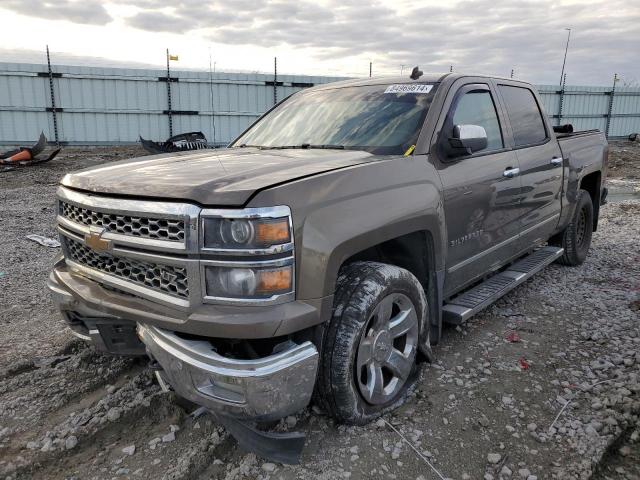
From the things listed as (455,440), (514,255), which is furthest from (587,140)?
(455,440)

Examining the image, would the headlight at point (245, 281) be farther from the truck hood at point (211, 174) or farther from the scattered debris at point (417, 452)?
the scattered debris at point (417, 452)

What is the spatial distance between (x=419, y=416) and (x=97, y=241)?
6.37 feet

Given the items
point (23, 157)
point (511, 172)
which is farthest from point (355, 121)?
point (23, 157)

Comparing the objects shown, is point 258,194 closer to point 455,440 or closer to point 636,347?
point 455,440

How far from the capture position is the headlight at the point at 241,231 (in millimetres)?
2146

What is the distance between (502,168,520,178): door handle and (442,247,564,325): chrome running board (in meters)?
0.87

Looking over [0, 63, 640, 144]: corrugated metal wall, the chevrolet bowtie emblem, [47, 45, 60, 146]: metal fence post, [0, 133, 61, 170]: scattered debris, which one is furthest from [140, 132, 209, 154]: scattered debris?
the chevrolet bowtie emblem

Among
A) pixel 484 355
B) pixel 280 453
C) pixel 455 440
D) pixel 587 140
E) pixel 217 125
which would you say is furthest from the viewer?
pixel 217 125

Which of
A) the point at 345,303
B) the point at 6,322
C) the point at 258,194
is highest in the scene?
the point at 258,194

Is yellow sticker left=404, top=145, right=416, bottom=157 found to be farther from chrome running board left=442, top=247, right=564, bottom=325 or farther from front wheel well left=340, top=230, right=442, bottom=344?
chrome running board left=442, top=247, right=564, bottom=325

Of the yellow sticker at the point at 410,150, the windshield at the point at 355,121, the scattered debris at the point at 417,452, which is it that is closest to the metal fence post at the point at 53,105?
the windshield at the point at 355,121

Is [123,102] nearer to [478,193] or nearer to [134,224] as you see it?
[478,193]

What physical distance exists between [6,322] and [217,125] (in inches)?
597

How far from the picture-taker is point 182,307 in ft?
7.37
